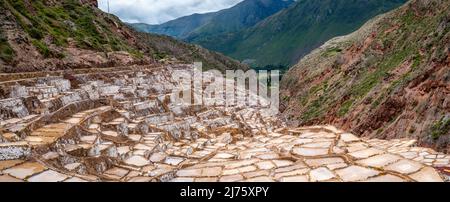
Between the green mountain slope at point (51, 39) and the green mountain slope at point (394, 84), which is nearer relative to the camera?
the green mountain slope at point (394, 84)

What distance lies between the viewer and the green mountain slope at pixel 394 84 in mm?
17938

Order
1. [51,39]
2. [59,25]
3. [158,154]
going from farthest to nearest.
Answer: [59,25] → [51,39] → [158,154]

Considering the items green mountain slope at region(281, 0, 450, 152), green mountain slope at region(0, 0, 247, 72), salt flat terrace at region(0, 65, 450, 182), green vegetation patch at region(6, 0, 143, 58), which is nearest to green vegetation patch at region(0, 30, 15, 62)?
green mountain slope at region(0, 0, 247, 72)

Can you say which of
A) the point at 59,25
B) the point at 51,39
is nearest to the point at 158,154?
the point at 51,39

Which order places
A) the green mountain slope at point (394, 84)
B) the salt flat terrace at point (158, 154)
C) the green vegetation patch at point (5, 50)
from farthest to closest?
the green vegetation patch at point (5, 50) < the green mountain slope at point (394, 84) < the salt flat terrace at point (158, 154)

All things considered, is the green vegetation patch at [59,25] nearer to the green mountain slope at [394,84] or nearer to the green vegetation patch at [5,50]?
the green vegetation patch at [5,50]

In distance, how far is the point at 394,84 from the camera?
2595 centimetres

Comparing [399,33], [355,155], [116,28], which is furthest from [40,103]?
[116,28]

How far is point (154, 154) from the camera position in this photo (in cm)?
884

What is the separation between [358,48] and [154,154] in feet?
134

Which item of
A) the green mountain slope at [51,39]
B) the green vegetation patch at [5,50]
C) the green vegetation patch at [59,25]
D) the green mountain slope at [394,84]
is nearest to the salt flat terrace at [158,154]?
the green mountain slope at [394,84]

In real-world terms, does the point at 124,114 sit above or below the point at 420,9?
below

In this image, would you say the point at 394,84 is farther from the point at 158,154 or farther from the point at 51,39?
the point at 51,39
